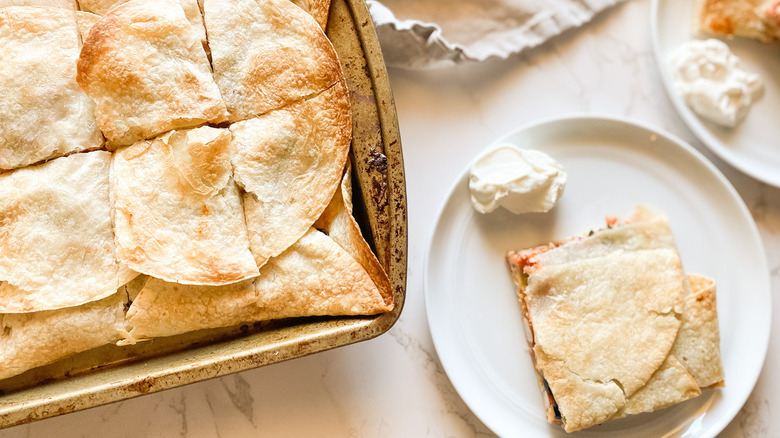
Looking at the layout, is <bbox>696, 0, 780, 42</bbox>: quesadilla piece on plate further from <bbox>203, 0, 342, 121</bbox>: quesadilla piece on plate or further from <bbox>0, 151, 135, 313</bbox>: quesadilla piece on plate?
<bbox>0, 151, 135, 313</bbox>: quesadilla piece on plate

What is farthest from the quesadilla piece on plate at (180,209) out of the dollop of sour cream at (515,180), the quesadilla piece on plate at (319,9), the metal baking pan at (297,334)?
the dollop of sour cream at (515,180)

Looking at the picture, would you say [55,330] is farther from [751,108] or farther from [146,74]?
[751,108]

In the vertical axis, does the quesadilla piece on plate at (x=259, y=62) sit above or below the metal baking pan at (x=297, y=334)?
above

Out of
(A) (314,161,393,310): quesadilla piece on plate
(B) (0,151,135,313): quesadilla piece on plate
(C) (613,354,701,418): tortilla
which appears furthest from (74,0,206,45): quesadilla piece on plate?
(C) (613,354,701,418): tortilla

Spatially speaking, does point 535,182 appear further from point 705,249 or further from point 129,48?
point 129,48

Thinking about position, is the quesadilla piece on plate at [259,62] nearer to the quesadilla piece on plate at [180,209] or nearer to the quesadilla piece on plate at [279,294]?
the quesadilla piece on plate at [180,209]

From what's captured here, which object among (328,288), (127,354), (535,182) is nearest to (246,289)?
(328,288)
